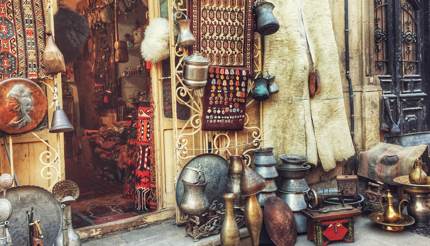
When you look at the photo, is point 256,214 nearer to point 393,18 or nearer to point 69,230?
point 69,230

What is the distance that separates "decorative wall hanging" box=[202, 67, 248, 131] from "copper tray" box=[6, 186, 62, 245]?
2037 millimetres

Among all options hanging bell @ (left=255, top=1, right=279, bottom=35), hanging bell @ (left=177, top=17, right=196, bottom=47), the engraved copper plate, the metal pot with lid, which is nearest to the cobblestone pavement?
the engraved copper plate

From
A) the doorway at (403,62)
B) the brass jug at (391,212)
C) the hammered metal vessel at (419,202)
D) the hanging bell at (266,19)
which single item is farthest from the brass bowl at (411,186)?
the hanging bell at (266,19)

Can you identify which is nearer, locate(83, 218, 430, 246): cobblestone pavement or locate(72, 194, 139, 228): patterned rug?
locate(83, 218, 430, 246): cobblestone pavement

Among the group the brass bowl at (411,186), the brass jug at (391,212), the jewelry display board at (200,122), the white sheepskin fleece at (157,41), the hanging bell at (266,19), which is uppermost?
the hanging bell at (266,19)

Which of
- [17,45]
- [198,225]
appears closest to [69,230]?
[198,225]

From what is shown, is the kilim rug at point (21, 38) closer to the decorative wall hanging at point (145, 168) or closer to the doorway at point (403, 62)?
the decorative wall hanging at point (145, 168)

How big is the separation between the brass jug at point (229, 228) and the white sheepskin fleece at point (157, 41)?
2007 millimetres

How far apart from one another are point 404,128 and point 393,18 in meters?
1.98

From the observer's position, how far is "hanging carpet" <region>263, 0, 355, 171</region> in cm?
561

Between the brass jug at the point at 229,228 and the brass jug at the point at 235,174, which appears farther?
the brass jug at the point at 235,174

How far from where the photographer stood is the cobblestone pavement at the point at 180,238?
14.9ft

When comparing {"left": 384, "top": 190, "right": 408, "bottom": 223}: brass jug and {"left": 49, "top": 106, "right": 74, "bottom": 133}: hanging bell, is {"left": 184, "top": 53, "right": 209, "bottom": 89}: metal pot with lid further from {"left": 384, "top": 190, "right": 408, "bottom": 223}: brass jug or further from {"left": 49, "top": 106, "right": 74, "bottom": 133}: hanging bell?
{"left": 384, "top": 190, "right": 408, "bottom": 223}: brass jug

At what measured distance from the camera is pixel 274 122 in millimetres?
5633
